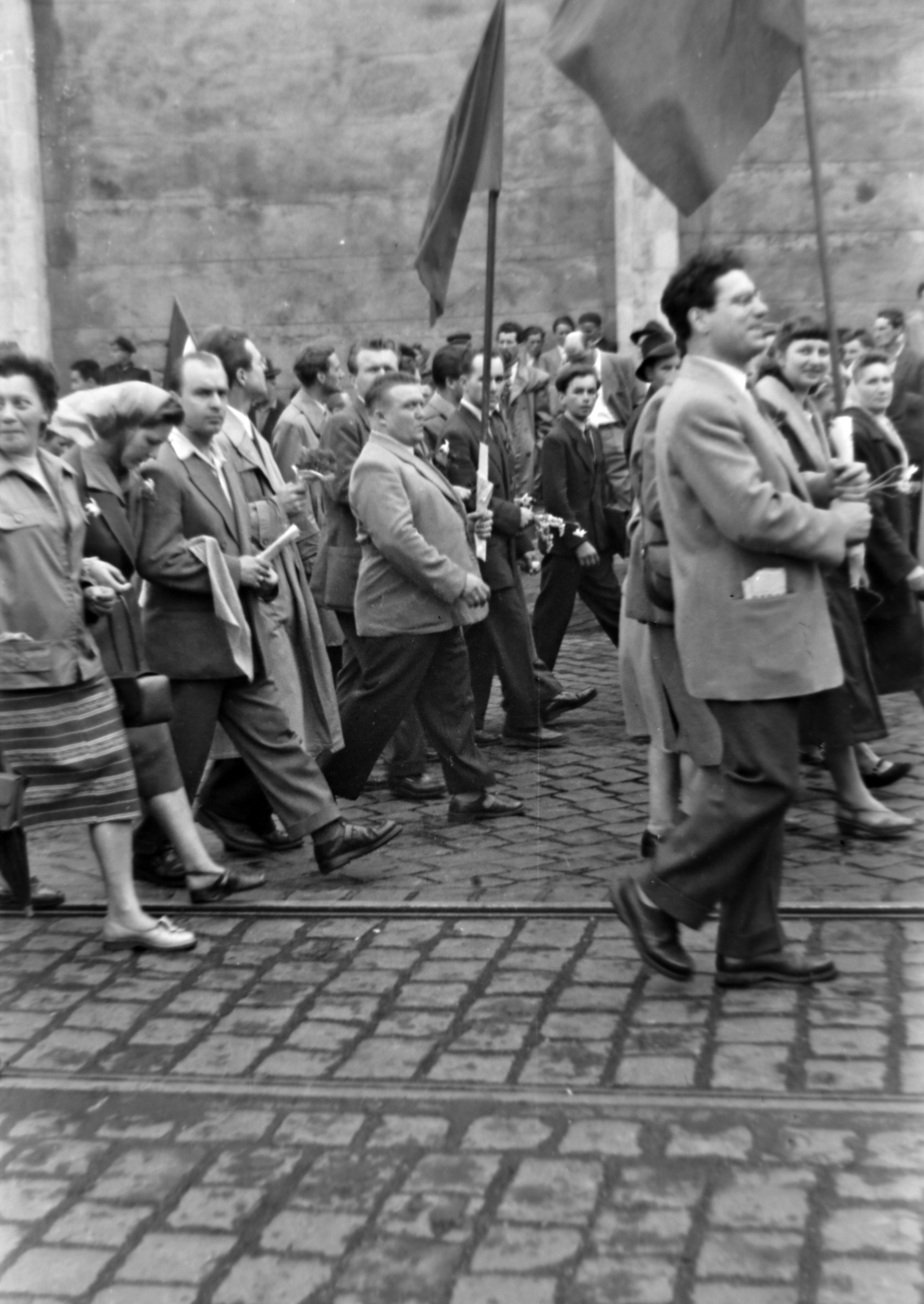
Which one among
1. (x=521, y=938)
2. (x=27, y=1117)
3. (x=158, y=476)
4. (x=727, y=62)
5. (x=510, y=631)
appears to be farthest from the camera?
(x=510, y=631)

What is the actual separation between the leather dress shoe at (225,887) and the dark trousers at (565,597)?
10.9ft

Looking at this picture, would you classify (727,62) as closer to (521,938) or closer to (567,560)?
(521,938)

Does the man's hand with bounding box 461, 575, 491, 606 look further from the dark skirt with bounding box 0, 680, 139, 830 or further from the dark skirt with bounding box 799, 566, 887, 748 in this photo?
the dark skirt with bounding box 0, 680, 139, 830

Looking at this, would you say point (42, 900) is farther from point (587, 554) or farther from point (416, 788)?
point (587, 554)

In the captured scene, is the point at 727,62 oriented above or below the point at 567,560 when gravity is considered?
above

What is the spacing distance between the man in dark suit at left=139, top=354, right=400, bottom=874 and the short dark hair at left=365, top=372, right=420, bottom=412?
0.77 metres

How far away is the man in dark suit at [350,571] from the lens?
780cm

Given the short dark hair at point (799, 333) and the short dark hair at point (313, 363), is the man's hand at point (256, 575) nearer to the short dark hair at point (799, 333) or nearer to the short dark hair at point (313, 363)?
the short dark hair at point (799, 333)

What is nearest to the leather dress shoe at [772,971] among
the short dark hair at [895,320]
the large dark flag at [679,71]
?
the large dark flag at [679,71]

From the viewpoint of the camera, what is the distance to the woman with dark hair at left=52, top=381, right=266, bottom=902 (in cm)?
594

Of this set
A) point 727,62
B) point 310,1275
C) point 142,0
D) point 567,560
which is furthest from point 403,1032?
point 142,0

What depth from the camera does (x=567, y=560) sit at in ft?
30.0

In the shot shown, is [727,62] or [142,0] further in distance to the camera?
[142,0]

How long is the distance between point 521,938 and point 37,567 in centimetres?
184
